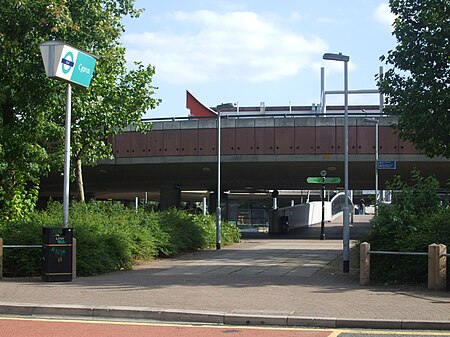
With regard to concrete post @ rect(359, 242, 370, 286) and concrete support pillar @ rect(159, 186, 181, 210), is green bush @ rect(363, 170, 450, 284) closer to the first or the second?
concrete post @ rect(359, 242, 370, 286)

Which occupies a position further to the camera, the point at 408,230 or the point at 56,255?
the point at 408,230

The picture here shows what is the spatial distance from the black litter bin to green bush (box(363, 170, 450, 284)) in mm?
7278

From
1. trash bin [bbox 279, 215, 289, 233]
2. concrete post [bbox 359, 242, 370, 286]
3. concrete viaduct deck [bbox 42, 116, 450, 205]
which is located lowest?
trash bin [bbox 279, 215, 289, 233]

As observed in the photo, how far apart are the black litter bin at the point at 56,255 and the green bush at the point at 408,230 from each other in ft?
23.9

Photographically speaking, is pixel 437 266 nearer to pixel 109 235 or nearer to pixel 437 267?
pixel 437 267

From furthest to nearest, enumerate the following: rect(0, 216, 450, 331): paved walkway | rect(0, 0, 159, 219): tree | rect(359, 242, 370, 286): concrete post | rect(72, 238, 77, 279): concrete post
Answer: rect(0, 0, 159, 219): tree → rect(72, 238, 77, 279): concrete post → rect(359, 242, 370, 286): concrete post → rect(0, 216, 450, 331): paved walkway

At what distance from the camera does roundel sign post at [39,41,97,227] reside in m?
15.1

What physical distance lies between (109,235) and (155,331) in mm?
8971

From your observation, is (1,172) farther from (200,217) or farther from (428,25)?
(428,25)

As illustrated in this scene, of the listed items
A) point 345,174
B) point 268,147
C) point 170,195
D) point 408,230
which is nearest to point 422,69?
point 345,174

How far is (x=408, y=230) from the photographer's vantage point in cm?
1544

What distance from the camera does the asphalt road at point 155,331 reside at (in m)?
9.14

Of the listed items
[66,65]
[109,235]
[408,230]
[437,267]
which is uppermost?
[66,65]

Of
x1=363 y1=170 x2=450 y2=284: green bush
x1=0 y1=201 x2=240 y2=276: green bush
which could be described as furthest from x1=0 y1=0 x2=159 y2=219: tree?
x1=363 y1=170 x2=450 y2=284: green bush
